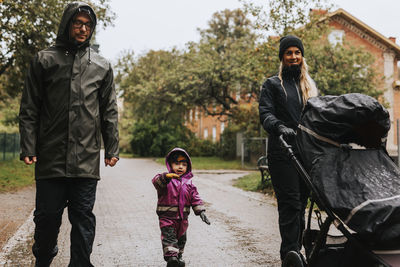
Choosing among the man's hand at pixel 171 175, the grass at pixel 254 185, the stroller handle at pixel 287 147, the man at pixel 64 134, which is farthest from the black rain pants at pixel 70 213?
the grass at pixel 254 185

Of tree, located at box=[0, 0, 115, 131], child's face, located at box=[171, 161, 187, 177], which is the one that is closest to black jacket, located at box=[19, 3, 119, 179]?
child's face, located at box=[171, 161, 187, 177]

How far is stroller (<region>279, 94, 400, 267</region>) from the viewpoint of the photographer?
2.56m

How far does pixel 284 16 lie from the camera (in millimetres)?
12773

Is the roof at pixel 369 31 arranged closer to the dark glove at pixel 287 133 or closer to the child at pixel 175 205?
the child at pixel 175 205

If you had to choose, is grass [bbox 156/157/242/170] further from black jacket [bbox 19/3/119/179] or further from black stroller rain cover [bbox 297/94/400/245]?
black stroller rain cover [bbox 297/94/400/245]

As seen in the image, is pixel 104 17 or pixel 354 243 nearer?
pixel 354 243

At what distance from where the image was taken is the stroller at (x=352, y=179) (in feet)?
8.39

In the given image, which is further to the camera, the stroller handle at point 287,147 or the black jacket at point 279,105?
the black jacket at point 279,105

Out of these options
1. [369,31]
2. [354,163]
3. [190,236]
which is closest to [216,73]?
[369,31]

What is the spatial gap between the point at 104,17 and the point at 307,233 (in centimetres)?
1656

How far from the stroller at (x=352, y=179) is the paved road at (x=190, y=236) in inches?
70.6

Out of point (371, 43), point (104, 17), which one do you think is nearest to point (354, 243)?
point (104, 17)

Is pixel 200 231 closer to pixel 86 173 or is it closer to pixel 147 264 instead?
pixel 147 264

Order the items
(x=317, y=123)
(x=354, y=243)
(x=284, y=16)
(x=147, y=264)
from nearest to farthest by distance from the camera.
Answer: (x=354, y=243)
(x=317, y=123)
(x=147, y=264)
(x=284, y=16)
